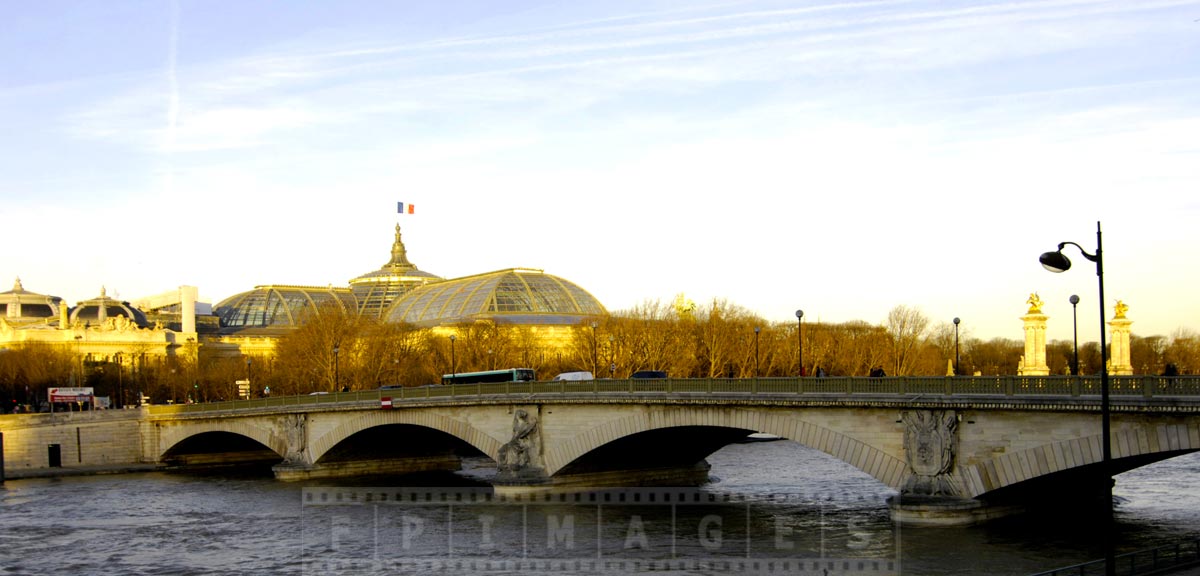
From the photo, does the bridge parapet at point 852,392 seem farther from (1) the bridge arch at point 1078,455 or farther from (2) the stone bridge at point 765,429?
(1) the bridge arch at point 1078,455

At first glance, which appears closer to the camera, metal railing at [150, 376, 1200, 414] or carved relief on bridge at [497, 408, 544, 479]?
metal railing at [150, 376, 1200, 414]

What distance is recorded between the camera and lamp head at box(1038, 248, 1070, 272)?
2173cm

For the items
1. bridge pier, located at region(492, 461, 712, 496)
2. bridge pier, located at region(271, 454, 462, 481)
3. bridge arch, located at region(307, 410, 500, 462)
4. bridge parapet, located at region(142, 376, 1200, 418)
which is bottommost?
bridge pier, located at region(271, 454, 462, 481)

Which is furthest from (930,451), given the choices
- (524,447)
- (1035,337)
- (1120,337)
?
(1035,337)

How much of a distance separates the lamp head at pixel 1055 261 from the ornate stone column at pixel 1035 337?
211 ft

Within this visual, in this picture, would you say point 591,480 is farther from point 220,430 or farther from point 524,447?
point 220,430

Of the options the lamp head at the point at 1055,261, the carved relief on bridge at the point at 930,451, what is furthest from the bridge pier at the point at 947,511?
the lamp head at the point at 1055,261

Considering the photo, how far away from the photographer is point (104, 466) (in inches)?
3100

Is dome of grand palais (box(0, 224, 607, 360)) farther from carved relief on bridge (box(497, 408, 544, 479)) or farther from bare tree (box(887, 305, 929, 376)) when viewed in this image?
carved relief on bridge (box(497, 408, 544, 479))

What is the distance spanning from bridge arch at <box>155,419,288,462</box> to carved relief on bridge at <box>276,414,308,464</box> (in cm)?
48

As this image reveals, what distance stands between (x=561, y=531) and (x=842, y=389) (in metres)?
10.5

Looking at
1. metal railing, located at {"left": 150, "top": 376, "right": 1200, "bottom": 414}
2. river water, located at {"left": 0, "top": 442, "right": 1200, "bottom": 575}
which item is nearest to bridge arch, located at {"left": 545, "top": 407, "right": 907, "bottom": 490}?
metal railing, located at {"left": 150, "top": 376, "right": 1200, "bottom": 414}

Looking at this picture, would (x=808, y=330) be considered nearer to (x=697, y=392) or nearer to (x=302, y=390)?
(x=302, y=390)

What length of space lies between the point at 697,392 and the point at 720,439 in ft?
32.3
